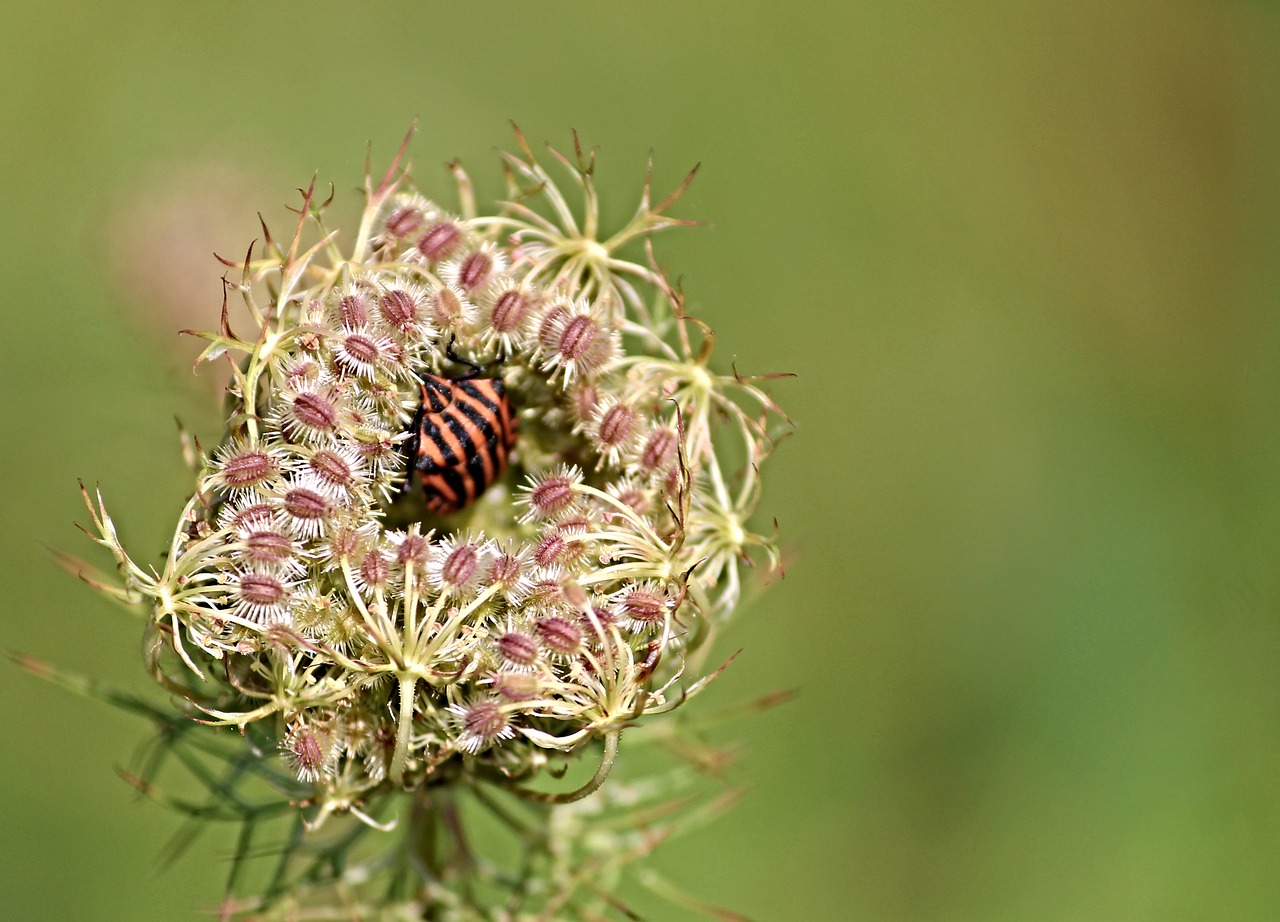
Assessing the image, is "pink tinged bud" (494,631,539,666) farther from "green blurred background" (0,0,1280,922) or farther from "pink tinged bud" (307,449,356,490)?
"green blurred background" (0,0,1280,922)

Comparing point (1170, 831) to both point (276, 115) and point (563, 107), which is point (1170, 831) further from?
point (276, 115)

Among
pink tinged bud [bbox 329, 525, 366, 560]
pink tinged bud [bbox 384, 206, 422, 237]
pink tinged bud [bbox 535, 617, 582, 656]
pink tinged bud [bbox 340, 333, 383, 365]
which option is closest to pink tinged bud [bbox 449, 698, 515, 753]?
pink tinged bud [bbox 535, 617, 582, 656]

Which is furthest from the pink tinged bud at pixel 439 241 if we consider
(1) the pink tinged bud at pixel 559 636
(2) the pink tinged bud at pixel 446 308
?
(1) the pink tinged bud at pixel 559 636

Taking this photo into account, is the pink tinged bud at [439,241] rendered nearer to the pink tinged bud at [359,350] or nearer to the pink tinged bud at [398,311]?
the pink tinged bud at [398,311]

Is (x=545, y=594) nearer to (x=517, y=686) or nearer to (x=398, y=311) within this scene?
(x=517, y=686)

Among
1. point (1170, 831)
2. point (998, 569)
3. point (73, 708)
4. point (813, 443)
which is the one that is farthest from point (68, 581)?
point (1170, 831)

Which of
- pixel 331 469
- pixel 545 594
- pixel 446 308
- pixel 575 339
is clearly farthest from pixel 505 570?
pixel 446 308
